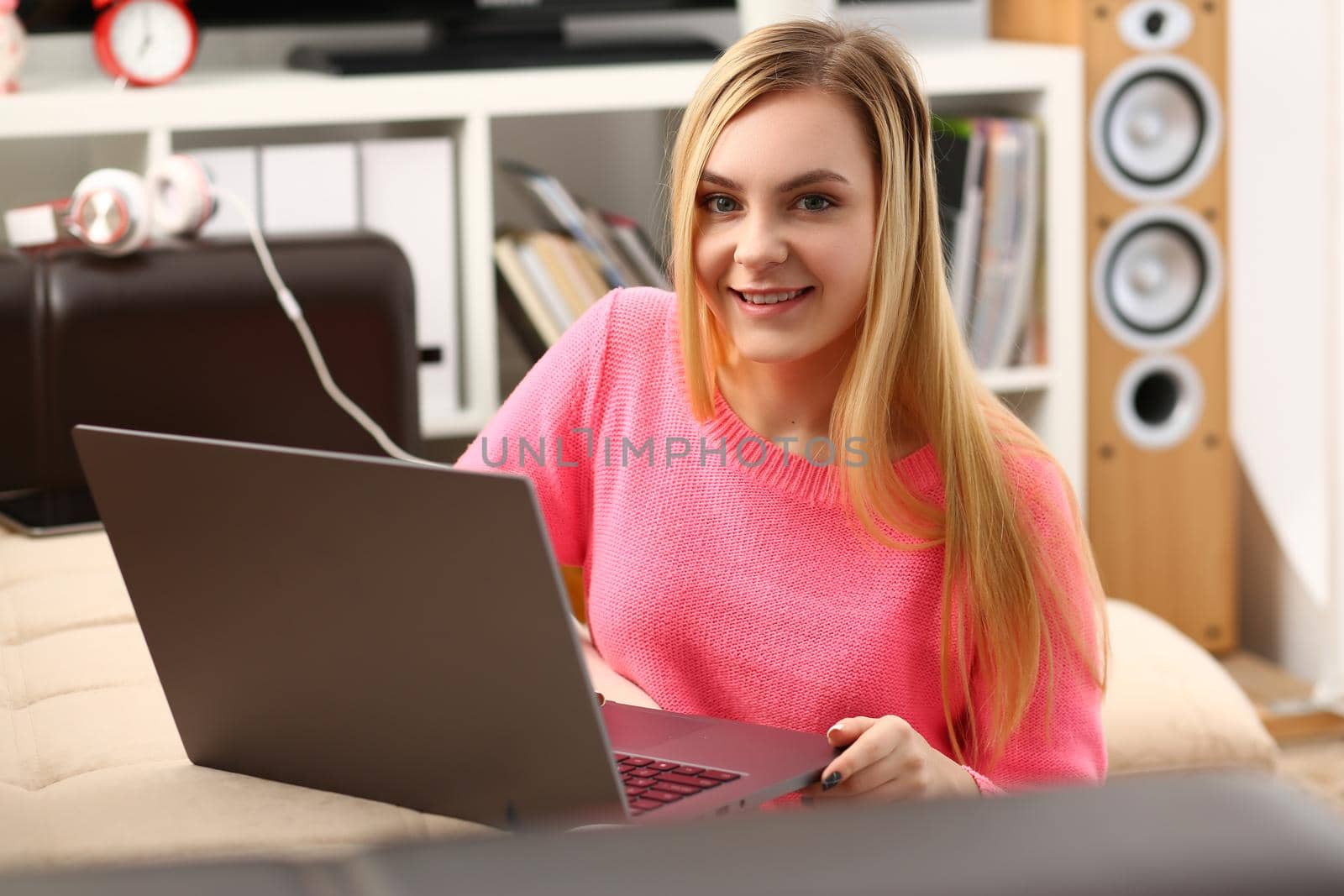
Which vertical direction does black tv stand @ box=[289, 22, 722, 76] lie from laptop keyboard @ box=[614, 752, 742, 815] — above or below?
above

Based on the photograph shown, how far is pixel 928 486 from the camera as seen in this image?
112cm

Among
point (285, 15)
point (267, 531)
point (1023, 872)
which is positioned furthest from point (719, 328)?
point (285, 15)

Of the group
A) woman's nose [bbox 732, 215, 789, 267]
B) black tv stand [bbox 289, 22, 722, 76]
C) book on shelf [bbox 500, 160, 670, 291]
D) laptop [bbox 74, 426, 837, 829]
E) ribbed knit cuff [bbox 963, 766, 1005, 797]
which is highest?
black tv stand [bbox 289, 22, 722, 76]

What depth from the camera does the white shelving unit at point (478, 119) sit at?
6.68ft

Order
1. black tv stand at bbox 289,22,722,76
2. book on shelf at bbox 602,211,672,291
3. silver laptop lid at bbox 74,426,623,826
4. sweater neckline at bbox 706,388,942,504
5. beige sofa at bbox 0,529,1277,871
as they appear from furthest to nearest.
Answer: book on shelf at bbox 602,211,672,291 < black tv stand at bbox 289,22,722,76 < sweater neckline at bbox 706,388,942,504 < beige sofa at bbox 0,529,1277,871 < silver laptop lid at bbox 74,426,623,826

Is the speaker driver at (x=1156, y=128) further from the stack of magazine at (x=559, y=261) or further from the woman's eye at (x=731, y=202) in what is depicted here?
the woman's eye at (x=731, y=202)

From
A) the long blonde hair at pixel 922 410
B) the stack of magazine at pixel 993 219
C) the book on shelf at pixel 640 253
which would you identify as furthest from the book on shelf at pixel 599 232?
the long blonde hair at pixel 922 410

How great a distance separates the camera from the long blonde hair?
108cm

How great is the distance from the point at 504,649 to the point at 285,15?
1.76 m

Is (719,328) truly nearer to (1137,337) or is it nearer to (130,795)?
(130,795)

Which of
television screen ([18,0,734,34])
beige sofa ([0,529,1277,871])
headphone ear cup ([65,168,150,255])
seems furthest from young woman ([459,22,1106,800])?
television screen ([18,0,734,34])

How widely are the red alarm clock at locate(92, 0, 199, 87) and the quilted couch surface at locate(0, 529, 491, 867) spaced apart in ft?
2.44

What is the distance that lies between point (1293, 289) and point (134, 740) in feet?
6.02

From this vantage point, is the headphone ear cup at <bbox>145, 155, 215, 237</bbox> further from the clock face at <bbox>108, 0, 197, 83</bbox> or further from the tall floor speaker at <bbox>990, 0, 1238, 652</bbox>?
the tall floor speaker at <bbox>990, 0, 1238, 652</bbox>
